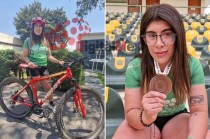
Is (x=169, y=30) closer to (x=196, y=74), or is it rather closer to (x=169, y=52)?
(x=169, y=52)

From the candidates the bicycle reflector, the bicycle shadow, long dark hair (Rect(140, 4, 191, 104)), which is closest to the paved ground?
the bicycle shadow

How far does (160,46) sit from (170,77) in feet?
0.70

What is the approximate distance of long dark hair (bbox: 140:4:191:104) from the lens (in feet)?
4.37

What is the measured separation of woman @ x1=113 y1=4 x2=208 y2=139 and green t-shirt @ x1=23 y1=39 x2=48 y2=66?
24.8 inches

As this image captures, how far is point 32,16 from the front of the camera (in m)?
1.81

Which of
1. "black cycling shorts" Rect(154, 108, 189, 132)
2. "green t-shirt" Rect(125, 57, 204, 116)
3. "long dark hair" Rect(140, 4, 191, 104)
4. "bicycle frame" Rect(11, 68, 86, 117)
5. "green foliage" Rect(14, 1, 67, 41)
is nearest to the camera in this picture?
"long dark hair" Rect(140, 4, 191, 104)

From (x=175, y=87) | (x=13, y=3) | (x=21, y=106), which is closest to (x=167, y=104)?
(x=175, y=87)

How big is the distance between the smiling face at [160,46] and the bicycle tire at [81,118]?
2.12 ft

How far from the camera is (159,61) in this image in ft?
4.75

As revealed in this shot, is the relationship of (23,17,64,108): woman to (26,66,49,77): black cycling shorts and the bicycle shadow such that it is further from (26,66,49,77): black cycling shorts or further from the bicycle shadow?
the bicycle shadow

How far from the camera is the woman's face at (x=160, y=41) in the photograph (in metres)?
1.35

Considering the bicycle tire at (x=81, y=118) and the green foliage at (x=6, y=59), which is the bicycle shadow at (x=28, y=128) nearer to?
the bicycle tire at (x=81, y=118)

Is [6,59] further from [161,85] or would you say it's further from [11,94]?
[161,85]

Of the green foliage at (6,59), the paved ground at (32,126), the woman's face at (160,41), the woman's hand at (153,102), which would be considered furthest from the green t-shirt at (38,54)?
the woman's hand at (153,102)
